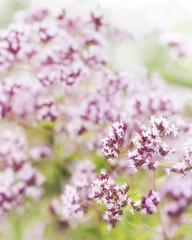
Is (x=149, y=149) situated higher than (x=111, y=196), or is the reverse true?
(x=149, y=149)

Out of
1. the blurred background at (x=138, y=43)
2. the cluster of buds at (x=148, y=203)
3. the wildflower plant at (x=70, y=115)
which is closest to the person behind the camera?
the cluster of buds at (x=148, y=203)

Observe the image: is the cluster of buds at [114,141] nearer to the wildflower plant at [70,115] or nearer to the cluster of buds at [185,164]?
the cluster of buds at [185,164]

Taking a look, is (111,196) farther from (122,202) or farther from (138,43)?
(138,43)

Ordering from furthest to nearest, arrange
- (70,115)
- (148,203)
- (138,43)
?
1. (138,43)
2. (70,115)
3. (148,203)

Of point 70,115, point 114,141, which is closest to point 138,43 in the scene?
point 70,115

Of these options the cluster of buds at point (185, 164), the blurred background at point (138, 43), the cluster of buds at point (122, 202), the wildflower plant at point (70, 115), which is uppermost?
the blurred background at point (138, 43)

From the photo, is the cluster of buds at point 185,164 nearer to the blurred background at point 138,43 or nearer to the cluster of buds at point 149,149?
the cluster of buds at point 149,149

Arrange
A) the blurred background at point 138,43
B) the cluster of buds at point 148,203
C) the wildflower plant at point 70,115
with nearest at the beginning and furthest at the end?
the cluster of buds at point 148,203
the wildflower plant at point 70,115
the blurred background at point 138,43

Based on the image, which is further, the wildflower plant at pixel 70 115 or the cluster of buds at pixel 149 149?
the wildflower plant at pixel 70 115

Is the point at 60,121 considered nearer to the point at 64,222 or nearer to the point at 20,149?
the point at 20,149

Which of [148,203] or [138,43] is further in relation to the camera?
[138,43]

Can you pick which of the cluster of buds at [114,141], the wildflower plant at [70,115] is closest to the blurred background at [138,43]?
the wildflower plant at [70,115]

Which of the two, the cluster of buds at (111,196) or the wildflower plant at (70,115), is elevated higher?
the wildflower plant at (70,115)

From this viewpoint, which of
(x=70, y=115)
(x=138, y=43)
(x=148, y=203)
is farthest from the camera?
(x=138, y=43)
